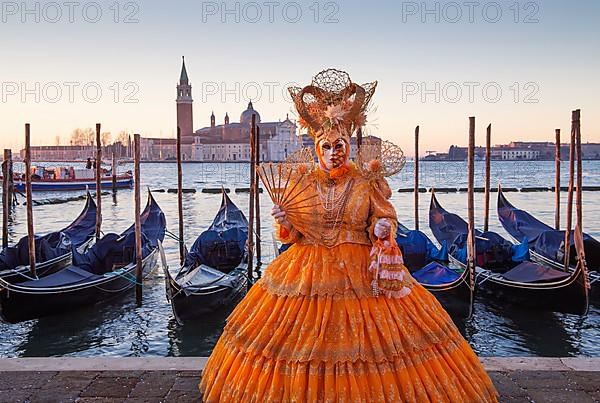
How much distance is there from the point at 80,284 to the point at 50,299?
37cm

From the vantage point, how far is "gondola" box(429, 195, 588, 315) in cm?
617

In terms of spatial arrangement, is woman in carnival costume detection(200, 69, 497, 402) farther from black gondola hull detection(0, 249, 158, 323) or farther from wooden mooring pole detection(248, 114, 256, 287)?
wooden mooring pole detection(248, 114, 256, 287)

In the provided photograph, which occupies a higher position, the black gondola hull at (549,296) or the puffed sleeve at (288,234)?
the puffed sleeve at (288,234)

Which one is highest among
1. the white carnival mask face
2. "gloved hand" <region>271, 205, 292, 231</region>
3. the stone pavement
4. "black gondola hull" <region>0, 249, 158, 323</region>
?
the white carnival mask face

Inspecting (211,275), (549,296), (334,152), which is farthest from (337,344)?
(549,296)

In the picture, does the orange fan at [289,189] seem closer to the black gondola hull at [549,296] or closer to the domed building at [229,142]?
the black gondola hull at [549,296]

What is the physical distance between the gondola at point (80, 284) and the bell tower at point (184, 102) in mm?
94911

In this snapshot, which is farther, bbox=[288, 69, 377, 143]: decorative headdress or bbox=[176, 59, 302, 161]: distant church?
bbox=[176, 59, 302, 161]: distant church

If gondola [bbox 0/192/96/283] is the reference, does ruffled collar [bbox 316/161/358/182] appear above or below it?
above

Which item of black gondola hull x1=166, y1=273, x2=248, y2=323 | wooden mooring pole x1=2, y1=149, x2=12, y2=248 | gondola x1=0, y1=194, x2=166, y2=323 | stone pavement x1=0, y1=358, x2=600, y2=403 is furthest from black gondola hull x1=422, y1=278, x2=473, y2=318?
wooden mooring pole x1=2, y1=149, x2=12, y2=248

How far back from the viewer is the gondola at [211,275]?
20.5 ft

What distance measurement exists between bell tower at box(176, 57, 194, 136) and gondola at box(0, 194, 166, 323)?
9491 centimetres

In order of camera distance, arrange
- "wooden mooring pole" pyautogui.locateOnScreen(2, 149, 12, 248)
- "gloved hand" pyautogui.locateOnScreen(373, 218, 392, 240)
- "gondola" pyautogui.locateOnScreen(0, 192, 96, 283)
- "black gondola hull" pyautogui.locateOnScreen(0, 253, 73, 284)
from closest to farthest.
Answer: "gloved hand" pyautogui.locateOnScreen(373, 218, 392, 240) < "black gondola hull" pyautogui.locateOnScreen(0, 253, 73, 284) < "gondola" pyautogui.locateOnScreen(0, 192, 96, 283) < "wooden mooring pole" pyautogui.locateOnScreen(2, 149, 12, 248)

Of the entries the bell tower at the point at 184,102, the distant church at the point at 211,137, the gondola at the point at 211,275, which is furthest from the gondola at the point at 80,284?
the bell tower at the point at 184,102
